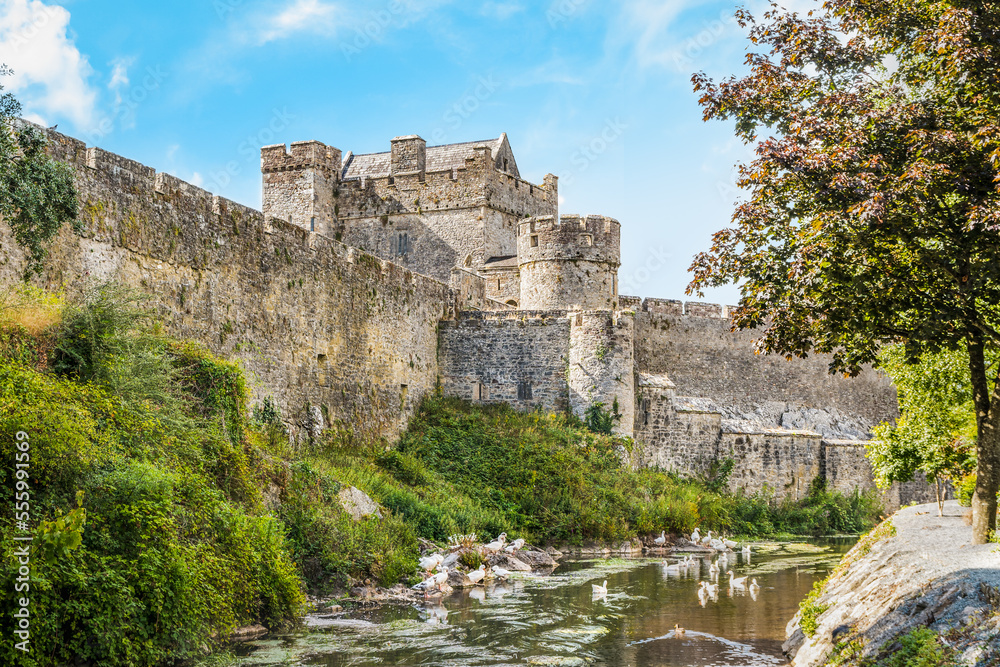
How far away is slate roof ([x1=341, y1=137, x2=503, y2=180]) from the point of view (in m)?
40.3

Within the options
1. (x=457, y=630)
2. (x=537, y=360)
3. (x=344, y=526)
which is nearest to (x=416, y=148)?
(x=537, y=360)

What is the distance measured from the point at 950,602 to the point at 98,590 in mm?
8190

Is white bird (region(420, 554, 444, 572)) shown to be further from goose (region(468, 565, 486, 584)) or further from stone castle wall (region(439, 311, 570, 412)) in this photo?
stone castle wall (region(439, 311, 570, 412))

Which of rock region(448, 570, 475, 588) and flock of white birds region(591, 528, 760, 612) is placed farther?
rock region(448, 570, 475, 588)

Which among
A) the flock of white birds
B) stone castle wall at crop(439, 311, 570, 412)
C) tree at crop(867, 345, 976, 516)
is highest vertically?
stone castle wall at crop(439, 311, 570, 412)

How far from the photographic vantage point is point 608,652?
12438 mm

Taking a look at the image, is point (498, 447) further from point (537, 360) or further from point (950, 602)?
point (950, 602)

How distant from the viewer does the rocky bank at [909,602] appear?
8.41 m

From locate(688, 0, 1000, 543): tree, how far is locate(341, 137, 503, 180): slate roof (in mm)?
28306

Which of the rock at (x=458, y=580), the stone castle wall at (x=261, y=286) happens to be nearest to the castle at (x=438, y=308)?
the stone castle wall at (x=261, y=286)

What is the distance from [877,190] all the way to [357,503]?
11227 mm

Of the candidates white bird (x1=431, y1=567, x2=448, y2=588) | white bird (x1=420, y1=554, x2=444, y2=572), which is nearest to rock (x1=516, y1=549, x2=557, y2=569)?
white bird (x1=420, y1=554, x2=444, y2=572)

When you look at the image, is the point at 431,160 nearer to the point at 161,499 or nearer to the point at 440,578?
the point at 440,578
